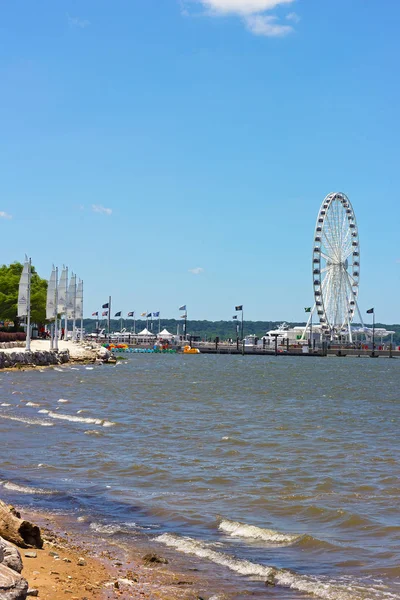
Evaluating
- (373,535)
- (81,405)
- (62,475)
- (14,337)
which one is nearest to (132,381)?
(81,405)

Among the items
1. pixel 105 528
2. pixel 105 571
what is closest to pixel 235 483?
pixel 105 528

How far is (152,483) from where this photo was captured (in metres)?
17.0

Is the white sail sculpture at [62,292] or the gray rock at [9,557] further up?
the white sail sculpture at [62,292]

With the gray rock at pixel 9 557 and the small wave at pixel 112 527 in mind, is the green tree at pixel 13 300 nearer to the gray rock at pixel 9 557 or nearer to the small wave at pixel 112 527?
the small wave at pixel 112 527

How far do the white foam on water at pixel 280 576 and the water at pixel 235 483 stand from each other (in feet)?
0.08

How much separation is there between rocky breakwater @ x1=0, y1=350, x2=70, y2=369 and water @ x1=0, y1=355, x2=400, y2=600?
27.4 meters

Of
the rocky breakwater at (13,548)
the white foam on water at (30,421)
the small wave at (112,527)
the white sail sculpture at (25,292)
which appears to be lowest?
the small wave at (112,527)

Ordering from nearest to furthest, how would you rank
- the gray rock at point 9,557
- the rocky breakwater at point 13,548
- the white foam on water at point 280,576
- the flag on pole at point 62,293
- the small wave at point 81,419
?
the rocky breakwater at point 13,548
the gray rock at point 9,557
the white foam on water at point 280,576
the small wave at point 81,419
the flag on pole at point 62,293

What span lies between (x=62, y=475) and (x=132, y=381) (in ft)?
128

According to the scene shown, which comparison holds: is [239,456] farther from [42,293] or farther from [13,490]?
[42,293]

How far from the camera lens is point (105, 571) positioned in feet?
33.2

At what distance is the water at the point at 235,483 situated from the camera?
1137cm

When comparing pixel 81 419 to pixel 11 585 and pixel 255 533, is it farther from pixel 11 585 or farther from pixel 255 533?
pixel 11 585

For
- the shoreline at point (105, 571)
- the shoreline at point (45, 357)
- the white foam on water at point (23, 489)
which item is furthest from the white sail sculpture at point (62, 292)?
the shoreline at point (105, 571)
